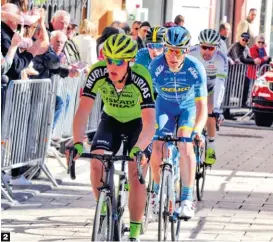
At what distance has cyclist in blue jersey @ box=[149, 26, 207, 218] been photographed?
35.1 ft

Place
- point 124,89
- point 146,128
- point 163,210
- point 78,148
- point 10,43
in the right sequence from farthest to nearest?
point 10,43 → point 163,210 → point 124,89 → point 146,128 → point 78,148

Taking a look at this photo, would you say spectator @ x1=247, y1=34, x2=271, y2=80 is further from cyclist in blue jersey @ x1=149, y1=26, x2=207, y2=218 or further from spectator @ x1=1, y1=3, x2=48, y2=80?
cyclist in blue jersey @ x1=149, y1=26, x2=207, y2=218

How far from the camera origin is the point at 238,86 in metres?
26.3

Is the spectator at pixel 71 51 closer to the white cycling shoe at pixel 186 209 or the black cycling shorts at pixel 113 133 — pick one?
the white cycling shoe at pixel 186 209

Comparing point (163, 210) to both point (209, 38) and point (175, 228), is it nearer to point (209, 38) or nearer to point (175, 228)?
point (175, 228)

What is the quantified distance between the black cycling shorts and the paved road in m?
1.49

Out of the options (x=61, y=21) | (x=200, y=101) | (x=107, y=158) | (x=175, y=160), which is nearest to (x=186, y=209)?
(x=175, y=160)

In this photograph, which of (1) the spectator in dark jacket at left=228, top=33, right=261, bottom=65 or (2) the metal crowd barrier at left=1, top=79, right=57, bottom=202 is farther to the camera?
(1) the spectator in dark jacket at left=228, top=33, right=261, bottom=65

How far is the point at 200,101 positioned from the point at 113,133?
4.82 ft

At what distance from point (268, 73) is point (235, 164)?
751cm

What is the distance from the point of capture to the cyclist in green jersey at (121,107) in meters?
9.26

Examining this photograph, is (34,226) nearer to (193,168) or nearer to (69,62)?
(193,168)

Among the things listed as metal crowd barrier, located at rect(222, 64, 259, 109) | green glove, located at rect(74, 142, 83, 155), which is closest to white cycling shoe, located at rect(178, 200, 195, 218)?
green glove, located at rect(74, 142, 83, 155)

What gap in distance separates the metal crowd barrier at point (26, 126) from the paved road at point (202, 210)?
0.37m
